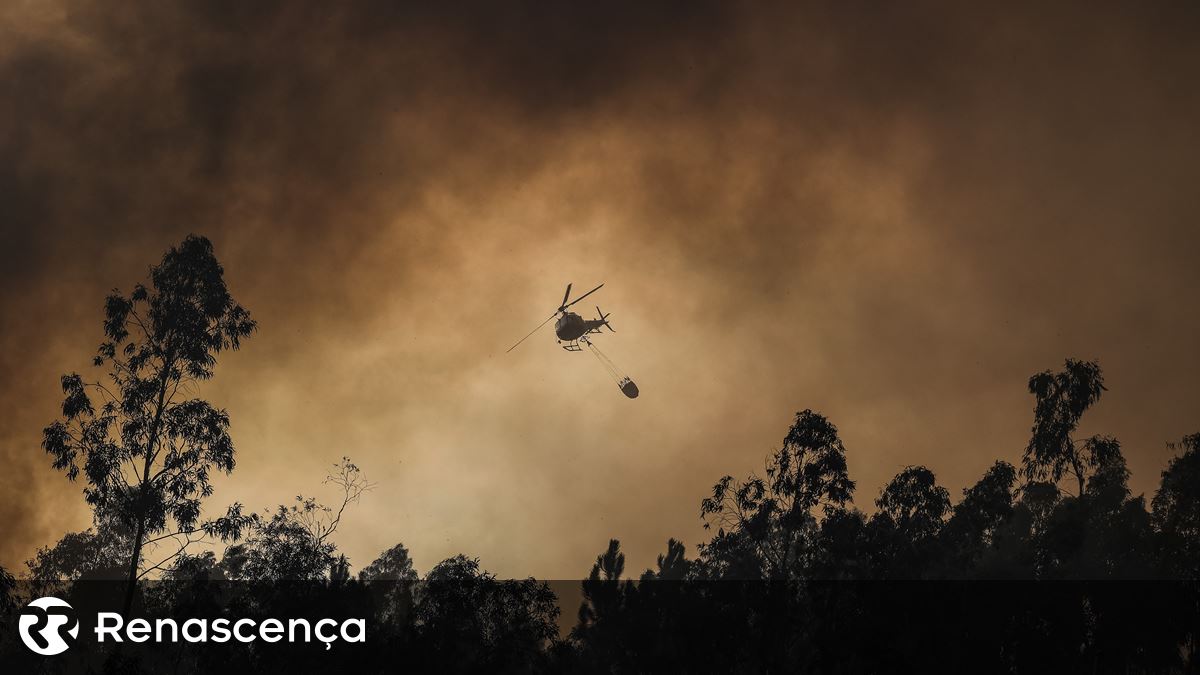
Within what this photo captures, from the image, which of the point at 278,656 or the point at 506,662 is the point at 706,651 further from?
the point at 278,656

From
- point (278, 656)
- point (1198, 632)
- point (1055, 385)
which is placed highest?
point (1055, 385)

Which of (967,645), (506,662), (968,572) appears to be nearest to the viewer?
(506,662)

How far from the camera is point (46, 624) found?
5969 centimetres

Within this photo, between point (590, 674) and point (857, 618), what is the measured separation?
54.3ft

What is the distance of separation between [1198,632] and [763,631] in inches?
916

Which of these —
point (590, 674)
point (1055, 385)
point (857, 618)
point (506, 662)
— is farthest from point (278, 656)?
point (1055, 385)

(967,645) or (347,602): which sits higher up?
(347,602)

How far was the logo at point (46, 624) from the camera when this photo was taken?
57.1m

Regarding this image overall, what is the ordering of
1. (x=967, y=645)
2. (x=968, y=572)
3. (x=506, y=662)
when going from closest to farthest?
(x=506, y=662)
(x=967, y=645)
(x=968, y=572)

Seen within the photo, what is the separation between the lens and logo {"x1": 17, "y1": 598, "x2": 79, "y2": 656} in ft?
187

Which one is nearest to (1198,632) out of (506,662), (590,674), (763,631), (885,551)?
(885,551)

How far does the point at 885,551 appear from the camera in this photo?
2192 inches

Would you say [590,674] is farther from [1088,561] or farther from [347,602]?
[1088,561]

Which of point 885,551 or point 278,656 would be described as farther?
point 885,551
